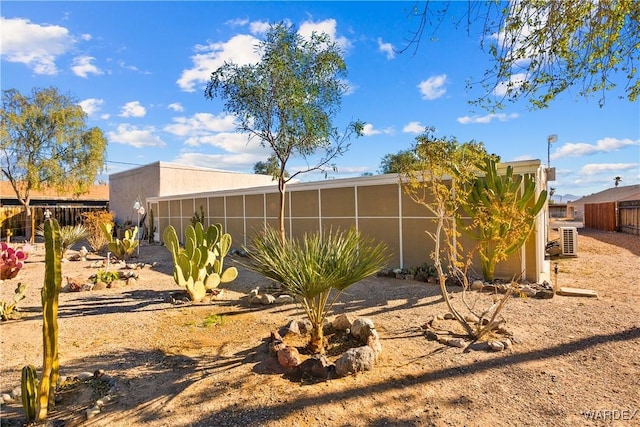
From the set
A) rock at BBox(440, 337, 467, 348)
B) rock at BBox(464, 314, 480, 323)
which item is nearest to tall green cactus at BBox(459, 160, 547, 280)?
rock at BBox(464, 314, 480, 323)

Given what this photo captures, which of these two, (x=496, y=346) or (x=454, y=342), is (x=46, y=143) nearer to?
(x=454, y=342)

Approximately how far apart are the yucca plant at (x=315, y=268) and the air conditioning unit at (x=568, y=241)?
10.1 m

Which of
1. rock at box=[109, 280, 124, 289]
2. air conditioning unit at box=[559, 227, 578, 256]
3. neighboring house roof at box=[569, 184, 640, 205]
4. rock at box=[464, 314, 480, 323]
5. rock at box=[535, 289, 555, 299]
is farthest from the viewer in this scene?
neighboring house roof at box=[569, 184, 640, 205]

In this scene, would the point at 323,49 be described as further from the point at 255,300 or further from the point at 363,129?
the point at 255,300

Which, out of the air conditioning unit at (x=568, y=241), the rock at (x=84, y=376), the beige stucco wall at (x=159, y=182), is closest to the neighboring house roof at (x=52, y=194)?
the beige stucco wall at (x=159, y=182)

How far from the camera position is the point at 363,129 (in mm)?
7656

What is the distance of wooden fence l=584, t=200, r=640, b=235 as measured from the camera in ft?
58.4

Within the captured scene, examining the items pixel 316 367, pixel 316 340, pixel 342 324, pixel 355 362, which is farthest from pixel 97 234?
pixel 355 362

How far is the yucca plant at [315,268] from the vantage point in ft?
11.5

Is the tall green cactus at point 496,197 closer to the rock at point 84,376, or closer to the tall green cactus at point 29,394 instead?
the rock at point 84,376

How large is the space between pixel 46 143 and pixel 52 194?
26.7ft

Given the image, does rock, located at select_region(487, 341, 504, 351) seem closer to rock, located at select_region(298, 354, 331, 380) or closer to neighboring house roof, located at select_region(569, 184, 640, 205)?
rock, located at select_region(298, 354, 331, 380)

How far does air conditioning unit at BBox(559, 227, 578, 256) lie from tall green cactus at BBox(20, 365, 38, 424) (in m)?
13.3

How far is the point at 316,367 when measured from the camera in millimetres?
3404
